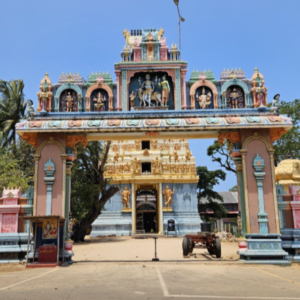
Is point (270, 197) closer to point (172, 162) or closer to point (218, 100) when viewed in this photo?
point (218, 100)

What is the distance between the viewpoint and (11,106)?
2255 cm

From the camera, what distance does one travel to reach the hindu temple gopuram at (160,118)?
10836 millimetres

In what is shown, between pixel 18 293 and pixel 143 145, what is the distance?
25663 mm

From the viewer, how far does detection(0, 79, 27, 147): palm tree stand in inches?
859

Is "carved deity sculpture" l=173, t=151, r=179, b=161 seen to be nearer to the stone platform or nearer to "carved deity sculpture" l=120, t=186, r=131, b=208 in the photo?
"carved deity sculpture" l=120, t=186, r=131, b=208

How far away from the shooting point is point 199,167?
126ft

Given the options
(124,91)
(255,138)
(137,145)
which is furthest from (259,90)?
(137,145)

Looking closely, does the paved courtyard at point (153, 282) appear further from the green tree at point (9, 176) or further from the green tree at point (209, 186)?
the green tree at point (209, 186)

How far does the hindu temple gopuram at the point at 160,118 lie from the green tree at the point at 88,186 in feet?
27.8

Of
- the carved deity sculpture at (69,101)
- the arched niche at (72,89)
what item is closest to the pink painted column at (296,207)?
the arched niche at (72,89)

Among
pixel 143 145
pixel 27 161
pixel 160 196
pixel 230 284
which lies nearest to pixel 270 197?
pixel 230 284

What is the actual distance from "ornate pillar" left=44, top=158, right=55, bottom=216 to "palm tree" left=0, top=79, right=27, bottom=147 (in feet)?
38.9

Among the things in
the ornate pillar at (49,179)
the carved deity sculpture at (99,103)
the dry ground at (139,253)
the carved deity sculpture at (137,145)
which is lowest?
the dry ground at (139,253)

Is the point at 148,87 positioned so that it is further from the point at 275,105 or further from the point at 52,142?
the point at 275,105
